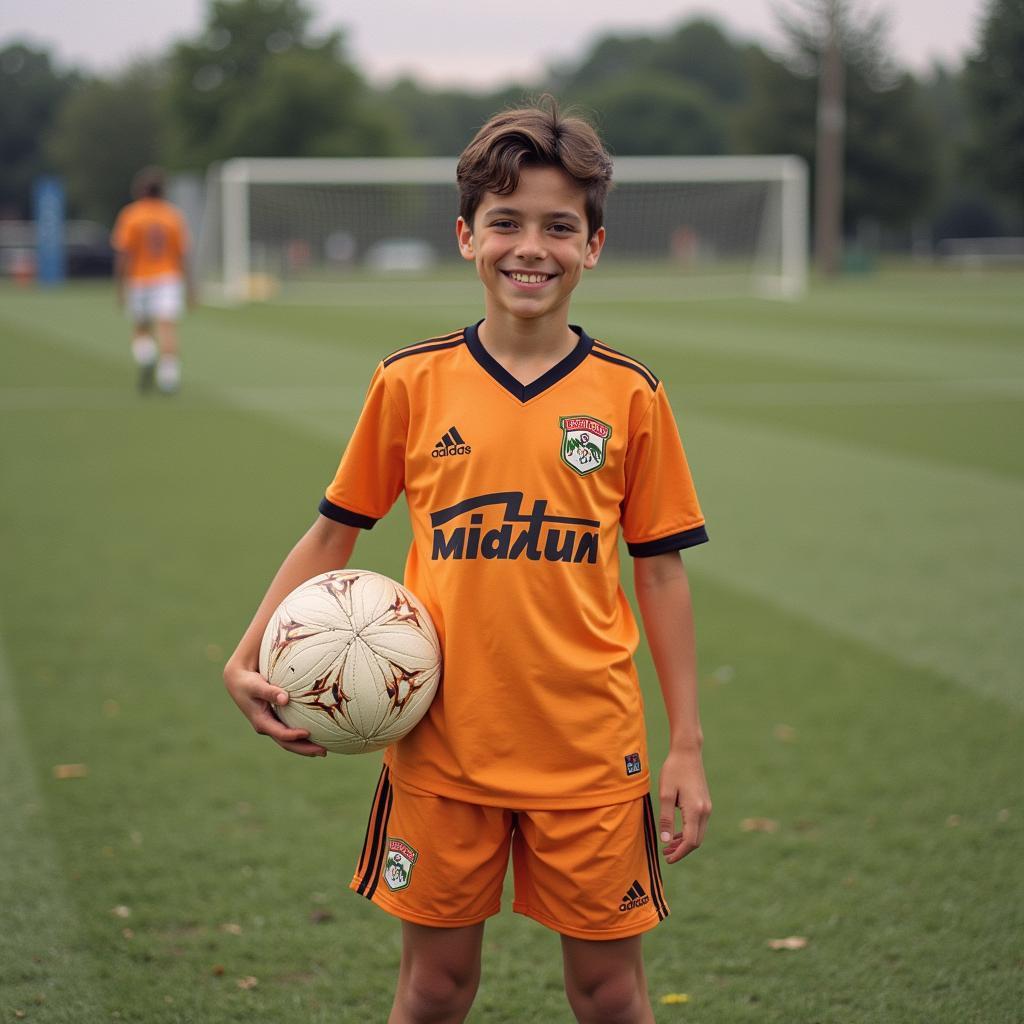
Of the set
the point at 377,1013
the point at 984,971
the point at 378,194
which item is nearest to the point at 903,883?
the point at 984,971

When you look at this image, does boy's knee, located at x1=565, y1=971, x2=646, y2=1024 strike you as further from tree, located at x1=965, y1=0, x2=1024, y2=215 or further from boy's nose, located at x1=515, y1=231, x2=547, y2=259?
tree, located at x1=965, y1=0, x2=1024, y2=215

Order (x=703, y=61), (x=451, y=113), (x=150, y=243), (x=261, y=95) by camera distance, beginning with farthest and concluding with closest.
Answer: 1. (x=451, y=113)
2. (x=703, y=61)
3. (x=261, y=95)
4. (x=150, y=243)

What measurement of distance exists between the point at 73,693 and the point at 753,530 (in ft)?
14.3

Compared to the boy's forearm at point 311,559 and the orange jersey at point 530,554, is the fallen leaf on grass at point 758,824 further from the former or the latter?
the boy's forearm at point 311,559

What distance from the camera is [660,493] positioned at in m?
2.63

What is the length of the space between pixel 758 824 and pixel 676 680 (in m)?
1.91

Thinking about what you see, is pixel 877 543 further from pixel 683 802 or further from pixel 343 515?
pixel 343 515

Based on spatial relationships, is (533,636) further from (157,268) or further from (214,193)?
(214,193)

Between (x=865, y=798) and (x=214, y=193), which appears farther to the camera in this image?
(x=214, y=193)

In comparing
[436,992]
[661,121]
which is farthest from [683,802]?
[661,121]

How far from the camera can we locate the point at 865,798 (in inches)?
180

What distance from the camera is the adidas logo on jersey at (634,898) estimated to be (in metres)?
2.53

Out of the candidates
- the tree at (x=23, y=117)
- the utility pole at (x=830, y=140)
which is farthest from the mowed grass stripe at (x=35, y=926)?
the tree at (x=23, y=117)

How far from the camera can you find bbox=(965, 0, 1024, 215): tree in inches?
363
